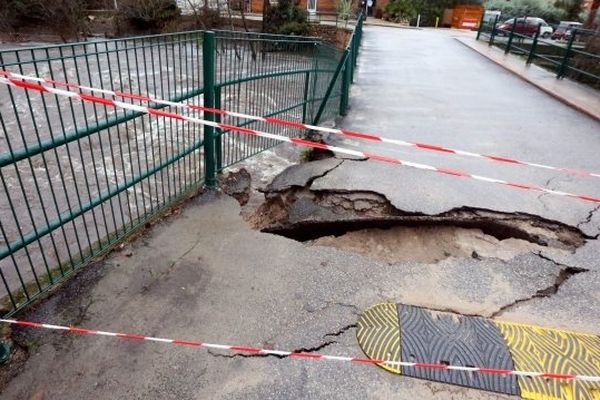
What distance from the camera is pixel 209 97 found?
446 cm

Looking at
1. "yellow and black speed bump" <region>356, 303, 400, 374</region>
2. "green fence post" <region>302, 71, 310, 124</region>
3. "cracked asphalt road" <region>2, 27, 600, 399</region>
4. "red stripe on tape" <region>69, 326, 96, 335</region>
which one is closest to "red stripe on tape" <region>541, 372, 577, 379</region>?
"cracked asphalt road" <region>2, 27, 600, 399</region>

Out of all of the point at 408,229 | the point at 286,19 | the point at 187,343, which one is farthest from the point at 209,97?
the point at 286,19

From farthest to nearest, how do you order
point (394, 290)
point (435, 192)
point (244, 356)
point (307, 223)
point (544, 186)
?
point (544, 186) < point (435, 192) < point (307, 223) < point (394, 290) < point (244, 356)

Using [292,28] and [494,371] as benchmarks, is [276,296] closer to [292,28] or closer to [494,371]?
[494,371]

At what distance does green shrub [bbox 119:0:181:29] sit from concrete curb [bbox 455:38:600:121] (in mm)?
22233

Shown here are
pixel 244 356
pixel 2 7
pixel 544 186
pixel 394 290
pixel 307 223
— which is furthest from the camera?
pixel 2 7

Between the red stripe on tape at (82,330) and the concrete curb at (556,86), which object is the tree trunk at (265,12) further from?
the red stripe on tape at (82,330)

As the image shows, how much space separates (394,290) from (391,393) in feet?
3.31

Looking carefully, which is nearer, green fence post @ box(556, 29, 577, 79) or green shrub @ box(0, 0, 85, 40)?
green fence post @ box(556, 29, 577, 79)

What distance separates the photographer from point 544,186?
5.31 metres

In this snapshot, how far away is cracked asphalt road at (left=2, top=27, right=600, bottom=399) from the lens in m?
2.57

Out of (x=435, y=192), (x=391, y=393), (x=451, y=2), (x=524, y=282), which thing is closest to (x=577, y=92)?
(x=435, y=192)

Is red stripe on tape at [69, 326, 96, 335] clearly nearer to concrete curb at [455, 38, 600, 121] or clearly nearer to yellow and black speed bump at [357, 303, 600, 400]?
yellow and black speed bump at [357, 303, 600, 400]

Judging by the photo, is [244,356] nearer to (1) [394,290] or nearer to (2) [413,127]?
(1) [394,290]
